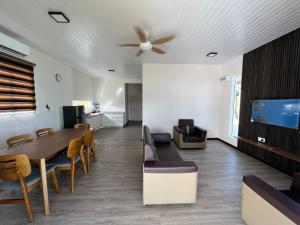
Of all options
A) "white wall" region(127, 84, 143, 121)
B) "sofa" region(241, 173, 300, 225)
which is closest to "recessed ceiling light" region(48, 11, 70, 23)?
"sofa" region(241, 173, 300, 225)

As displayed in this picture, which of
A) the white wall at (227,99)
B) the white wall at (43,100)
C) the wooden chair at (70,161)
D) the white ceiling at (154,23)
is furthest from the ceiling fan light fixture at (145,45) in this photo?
the white wall at (227,99)

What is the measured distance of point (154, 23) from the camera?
2.59 meters

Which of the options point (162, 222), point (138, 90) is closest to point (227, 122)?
point (162, 222)

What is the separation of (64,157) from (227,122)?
16.0ft

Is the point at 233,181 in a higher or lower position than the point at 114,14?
lower

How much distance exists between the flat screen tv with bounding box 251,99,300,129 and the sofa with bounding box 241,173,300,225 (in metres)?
1.53

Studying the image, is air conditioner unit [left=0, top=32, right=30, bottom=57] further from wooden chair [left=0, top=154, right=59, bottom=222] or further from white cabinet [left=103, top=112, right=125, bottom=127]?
white cabinet [left=103, top=112, right=125, bottom=127]

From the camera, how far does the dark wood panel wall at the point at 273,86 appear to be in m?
2.90

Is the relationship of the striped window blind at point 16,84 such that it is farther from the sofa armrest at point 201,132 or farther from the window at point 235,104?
the window at point 235,104

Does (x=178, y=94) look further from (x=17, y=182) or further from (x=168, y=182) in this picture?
(x=17, y=182)

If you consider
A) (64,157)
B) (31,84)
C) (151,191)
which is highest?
(31,84)

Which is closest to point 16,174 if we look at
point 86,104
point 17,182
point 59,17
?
point 17,182

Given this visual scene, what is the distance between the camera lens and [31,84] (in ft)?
12.6

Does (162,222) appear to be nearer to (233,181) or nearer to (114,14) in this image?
(233,181)
